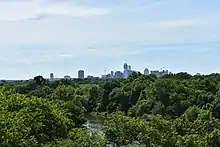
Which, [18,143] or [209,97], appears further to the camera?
A: [209,97]

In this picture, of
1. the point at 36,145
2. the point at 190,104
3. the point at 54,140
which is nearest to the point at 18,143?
the point at 36,145

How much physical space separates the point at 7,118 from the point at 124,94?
54500mm

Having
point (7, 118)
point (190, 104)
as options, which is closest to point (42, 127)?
point (7, 118)

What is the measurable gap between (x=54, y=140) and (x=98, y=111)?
53.1 meters

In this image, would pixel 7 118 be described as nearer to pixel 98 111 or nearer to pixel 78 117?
pixel 78 117

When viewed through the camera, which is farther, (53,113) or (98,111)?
(98,111)

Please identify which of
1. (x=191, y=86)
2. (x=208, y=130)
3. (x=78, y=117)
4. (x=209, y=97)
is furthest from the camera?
(x=191, y=86)

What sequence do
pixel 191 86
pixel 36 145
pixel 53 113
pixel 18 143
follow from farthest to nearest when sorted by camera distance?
1. pixel 191 86
2. pixel 53 113
3. pixel 36 145
4. pixel 18 143

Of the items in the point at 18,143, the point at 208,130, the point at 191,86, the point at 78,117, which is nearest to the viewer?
the point at 18,143

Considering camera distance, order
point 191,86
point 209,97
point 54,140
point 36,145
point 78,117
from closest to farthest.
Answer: point 36,145 → point 54,140 → point 78,117 → point 209,97 → point 191,86

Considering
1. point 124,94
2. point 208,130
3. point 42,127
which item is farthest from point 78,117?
point 124,94

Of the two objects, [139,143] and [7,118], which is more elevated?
[7,118]

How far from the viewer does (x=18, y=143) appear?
62.2 ft

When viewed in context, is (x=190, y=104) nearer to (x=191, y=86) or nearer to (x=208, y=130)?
(x=191, y=86)
